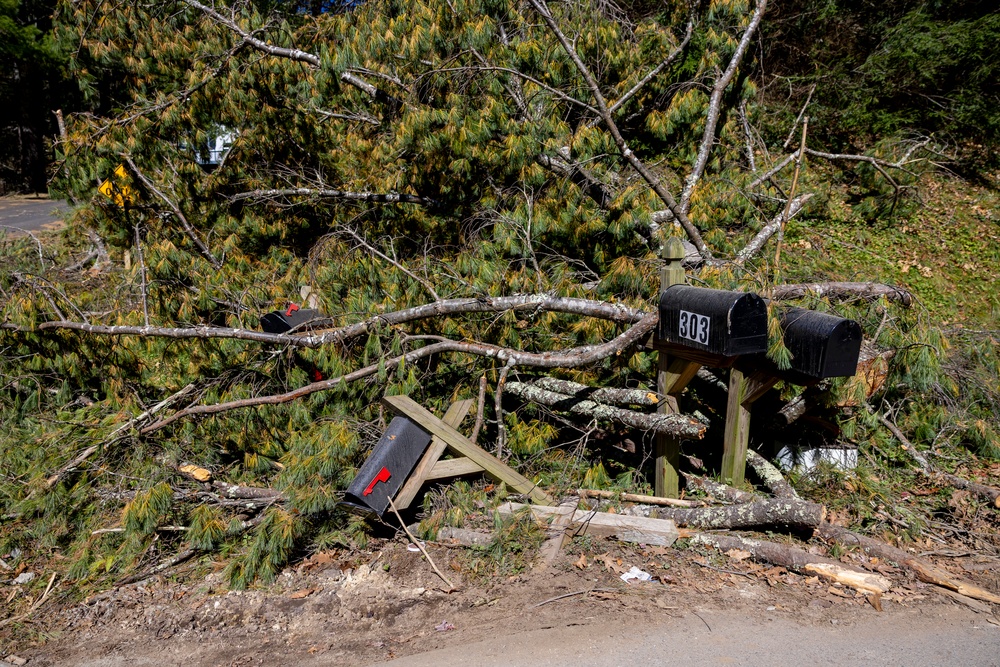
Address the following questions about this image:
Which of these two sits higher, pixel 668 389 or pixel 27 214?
pixel 27 214

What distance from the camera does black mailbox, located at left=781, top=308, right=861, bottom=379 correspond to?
154 inches

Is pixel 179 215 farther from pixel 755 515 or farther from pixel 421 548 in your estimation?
pixel 755 515

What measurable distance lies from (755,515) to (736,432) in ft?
1.84

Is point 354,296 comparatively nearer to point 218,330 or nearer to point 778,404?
point 218,330

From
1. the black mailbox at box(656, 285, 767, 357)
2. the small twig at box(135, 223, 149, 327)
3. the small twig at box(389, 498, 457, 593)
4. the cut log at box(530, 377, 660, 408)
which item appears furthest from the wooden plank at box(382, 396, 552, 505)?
the small twig at box(135, 223, 149, 327)

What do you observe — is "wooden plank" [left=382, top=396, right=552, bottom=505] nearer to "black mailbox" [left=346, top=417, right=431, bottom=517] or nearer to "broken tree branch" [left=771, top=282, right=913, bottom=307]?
"black mailbox" [left=346, top=417, right=431, bottom=517]

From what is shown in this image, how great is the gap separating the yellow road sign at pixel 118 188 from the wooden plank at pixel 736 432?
588 centimetres

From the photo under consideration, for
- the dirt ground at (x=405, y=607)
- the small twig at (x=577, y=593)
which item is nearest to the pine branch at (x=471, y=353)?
the dirt ground at (x=405, y=607)

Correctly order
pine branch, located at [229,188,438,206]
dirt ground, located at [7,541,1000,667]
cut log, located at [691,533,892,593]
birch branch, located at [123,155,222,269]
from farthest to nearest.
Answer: pine branch, located at [229,188,438,206] → birch branch, located at [123,155,222,269] → cut log, located at [691,533,892,593] → dirt ground, located at [7,541,1000,667]

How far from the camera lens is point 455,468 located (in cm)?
481

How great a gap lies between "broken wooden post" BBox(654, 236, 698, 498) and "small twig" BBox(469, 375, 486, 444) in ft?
4.14

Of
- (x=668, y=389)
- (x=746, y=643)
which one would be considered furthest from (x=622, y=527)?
(x=746, y=643)

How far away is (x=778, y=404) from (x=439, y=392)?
268 centimetres

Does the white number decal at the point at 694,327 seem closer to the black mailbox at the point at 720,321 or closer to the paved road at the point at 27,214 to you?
A: the black mailbox at the point at 720,321
